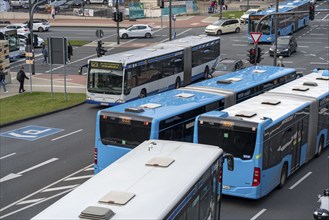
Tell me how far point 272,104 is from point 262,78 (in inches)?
263

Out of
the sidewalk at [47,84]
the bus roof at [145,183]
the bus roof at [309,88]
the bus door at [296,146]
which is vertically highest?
the bus roof at [145,183]

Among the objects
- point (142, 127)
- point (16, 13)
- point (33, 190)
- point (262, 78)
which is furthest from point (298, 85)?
point (16, 13)

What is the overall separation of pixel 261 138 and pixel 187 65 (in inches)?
844

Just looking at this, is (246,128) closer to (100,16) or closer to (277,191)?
(277,191)

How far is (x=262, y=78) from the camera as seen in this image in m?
27.6

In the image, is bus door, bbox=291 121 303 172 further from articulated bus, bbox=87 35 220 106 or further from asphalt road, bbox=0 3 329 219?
articulated bus, bbox=87 35 220 106

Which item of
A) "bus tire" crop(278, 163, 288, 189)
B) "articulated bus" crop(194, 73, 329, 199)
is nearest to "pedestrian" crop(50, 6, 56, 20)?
"articulated bus" crop(194, 73, 329, 199)

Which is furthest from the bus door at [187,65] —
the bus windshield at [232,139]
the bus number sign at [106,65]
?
the bus windshield at [232,139]

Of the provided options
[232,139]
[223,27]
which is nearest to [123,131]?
[232,139]

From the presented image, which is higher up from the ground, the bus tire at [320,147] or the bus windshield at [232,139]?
the bus windshield at [232,139]

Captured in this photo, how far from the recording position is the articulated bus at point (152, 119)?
1911 cm

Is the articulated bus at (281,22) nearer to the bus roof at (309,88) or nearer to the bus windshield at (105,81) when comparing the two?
the bus windshield at (105,81)

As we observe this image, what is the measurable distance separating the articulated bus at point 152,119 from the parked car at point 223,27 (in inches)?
1649

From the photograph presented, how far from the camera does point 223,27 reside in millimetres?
66062
